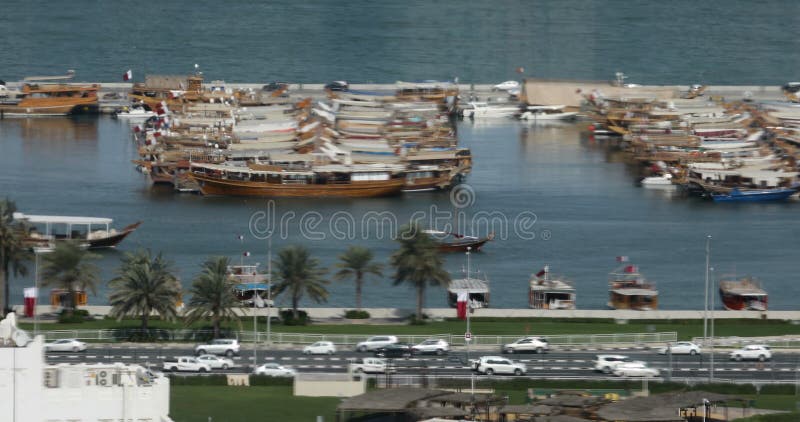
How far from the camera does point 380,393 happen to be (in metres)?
51.9

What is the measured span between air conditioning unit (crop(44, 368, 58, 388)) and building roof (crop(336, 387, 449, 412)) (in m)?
12.2

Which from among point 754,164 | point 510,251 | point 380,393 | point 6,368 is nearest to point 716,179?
point 754,164

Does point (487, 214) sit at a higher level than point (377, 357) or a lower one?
higher

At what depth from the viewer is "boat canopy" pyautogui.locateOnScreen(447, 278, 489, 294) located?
246 feet

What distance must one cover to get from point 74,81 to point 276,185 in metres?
57.7

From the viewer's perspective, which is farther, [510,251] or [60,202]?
[60,202]

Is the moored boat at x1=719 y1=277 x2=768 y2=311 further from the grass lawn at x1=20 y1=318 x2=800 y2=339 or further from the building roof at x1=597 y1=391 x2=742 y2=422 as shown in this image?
the building roof at x1=597 y1=391 x2=742 y2=422

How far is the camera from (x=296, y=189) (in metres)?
108

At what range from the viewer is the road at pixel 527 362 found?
196 feet

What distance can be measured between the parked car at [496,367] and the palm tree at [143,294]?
12563mm

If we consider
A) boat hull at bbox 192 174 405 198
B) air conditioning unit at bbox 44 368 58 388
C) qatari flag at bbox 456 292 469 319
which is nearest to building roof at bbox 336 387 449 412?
air conditioning unit at bbox 44 368 58 388

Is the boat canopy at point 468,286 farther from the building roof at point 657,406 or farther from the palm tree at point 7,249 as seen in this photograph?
the building roof at point 657,406

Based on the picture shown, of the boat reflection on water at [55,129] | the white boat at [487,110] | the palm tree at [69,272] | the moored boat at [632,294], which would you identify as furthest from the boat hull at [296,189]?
the white boat at [487,110]

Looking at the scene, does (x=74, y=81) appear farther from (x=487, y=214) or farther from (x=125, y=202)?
(x=487, y=214)
